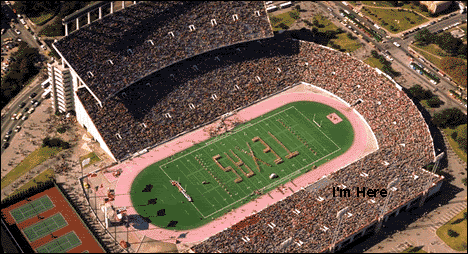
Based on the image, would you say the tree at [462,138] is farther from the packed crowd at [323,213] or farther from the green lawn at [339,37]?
the green lawn at [339,37]

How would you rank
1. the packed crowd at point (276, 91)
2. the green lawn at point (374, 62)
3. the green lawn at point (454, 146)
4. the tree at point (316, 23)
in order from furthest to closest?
1. the tree at point (316, 23)
2. the green lawn at point (374, 62)
3. the green lawn at point (454, 146)
4. the packed crowd at point (276, 91)

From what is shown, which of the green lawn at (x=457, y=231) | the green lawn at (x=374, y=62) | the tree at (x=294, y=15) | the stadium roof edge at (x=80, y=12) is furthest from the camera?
the tree at (x=294, y=15)

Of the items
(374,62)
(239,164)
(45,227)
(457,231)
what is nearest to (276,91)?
(239,164)

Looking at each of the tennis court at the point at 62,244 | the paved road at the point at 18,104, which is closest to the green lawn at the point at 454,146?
the tennis court at the point at 62,244

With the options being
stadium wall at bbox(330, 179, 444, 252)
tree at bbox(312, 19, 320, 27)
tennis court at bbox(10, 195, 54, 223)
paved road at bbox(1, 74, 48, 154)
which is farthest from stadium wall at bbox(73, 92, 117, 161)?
tree at bbox(312, 19, 320, 27)

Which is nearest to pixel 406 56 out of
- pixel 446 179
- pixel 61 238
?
pixel 446 179

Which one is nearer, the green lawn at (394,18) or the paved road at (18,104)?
the paved road at (18,104)

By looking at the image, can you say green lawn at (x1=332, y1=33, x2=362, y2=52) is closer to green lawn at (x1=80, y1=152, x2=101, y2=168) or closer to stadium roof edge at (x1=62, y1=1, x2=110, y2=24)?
stadium roof edge at (x1=62, y1=1, x2=110, y2=24)

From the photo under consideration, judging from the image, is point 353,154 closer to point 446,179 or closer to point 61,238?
point 446,179
